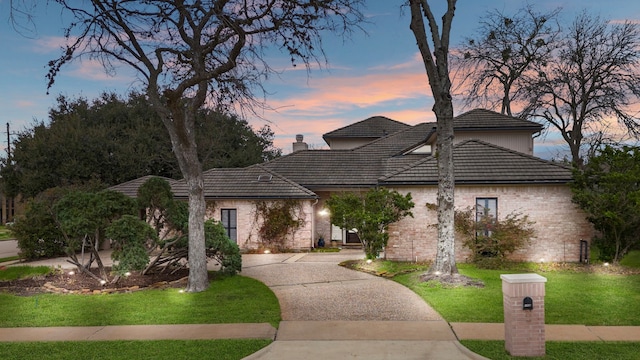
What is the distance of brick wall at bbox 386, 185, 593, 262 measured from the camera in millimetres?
15758

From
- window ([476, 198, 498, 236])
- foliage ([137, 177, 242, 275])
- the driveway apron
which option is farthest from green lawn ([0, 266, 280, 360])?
window ([476, 198, 498, 236])

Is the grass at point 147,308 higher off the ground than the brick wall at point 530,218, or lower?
lower

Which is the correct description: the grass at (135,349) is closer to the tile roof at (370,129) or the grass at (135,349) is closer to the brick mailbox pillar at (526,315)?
the brick mailbox pillar at (526,315)

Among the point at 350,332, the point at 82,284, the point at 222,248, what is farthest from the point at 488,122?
the point at 82,284

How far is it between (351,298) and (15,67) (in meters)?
13.5

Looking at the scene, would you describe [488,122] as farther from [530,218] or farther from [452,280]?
[452,280]

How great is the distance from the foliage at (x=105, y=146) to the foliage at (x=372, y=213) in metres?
10.1

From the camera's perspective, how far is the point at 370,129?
32781mm

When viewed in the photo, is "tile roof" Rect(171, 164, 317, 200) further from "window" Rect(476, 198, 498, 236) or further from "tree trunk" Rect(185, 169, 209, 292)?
"tree trunk" Rect(185, 169, 209, 292)

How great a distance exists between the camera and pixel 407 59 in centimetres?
1819

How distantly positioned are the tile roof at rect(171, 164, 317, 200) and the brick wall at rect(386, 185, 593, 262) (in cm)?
557

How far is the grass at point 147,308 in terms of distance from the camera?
342 inches

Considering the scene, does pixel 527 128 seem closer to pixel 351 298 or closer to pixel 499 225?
pixel 499 225

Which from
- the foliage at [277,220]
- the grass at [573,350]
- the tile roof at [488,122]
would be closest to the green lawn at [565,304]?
the grass at [573,350]
